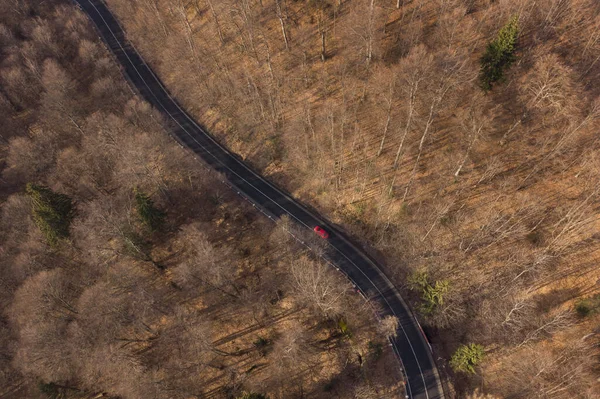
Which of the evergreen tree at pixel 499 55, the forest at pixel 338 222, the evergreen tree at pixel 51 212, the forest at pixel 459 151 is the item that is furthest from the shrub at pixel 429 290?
the evergreen tree at pixel 51 212

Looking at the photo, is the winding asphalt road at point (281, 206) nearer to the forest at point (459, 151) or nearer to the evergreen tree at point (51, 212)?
the forest at point (459, 151)

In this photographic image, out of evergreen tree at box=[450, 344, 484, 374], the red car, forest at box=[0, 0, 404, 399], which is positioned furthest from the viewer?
the red car

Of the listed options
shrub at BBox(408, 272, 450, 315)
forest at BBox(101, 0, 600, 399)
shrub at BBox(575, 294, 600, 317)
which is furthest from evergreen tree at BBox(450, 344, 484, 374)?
shrub at BBox(575, 294, 600, 317)

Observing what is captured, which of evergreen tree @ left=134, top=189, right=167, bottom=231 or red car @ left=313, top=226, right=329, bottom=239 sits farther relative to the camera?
red car @ left=313, top=226, right=329, bottom=239

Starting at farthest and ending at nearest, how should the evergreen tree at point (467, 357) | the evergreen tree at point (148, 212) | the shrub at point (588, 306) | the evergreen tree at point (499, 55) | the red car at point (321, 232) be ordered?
the red car at point (321, 232) → the evergreen tree at point (148, 212) → the evergreen tree at point (499, 55) → the shrub at point (588, 306) → the evergreen tree at point (467, 357)

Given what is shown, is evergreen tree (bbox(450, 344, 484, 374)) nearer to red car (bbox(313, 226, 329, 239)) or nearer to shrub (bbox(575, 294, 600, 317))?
shrub (bbox(575, 294, 600, 317))

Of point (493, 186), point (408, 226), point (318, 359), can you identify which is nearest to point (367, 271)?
point (408, 226)

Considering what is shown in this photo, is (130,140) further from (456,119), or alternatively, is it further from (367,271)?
(456,119)
